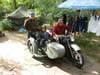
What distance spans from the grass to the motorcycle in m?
1.09

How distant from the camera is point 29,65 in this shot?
697 cm

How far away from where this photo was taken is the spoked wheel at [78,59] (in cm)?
671

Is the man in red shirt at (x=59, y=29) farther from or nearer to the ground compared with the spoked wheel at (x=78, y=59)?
farther from the ground

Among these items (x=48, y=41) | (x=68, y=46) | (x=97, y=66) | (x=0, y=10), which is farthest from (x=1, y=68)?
(x=0, y=10)

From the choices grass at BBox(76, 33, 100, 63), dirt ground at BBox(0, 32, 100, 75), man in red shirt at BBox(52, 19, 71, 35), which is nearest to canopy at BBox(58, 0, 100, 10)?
man in red shirt at BBox(52, 19, 71, 35)

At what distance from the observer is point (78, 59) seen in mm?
6898

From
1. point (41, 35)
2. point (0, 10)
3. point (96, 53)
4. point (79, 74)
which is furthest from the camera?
point (0, 10)

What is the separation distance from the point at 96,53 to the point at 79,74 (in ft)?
7.82

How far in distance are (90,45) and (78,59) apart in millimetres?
2837

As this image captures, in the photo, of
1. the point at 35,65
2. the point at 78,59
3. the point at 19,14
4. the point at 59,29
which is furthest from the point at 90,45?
the point at 19,14

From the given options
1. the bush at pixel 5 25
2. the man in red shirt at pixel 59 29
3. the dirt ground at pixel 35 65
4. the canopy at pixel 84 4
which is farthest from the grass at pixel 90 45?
the bush at pixel 5 25

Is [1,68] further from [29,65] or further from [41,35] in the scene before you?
[41,35]

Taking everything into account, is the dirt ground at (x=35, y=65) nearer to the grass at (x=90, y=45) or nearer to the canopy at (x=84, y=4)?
the grass at (x=90, y=45)

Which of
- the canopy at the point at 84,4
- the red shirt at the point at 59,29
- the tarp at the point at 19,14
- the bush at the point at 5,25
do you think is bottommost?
the bush at the point at 5,25
